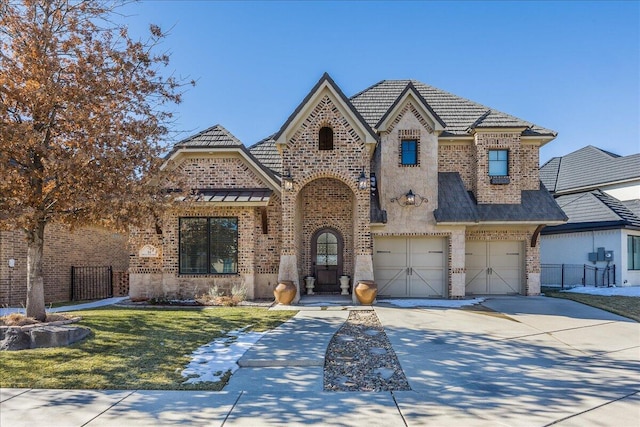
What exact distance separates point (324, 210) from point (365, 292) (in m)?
4.05

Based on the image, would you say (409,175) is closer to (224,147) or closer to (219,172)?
(224,147)

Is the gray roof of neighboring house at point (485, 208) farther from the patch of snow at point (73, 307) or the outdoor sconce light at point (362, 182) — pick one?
the patch of snow at point (73, 307)

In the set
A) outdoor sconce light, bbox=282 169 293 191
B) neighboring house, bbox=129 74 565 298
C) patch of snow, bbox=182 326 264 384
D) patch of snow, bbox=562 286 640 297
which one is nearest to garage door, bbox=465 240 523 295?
neighboring house, bbox=129 74 565 298

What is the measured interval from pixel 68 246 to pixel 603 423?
1760 cm

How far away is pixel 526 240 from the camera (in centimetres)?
1484

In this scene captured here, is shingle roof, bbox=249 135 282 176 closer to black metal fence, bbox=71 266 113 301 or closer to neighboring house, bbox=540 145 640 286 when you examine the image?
black metal fence, bbox=71 266 113 301

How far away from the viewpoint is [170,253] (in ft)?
45.5

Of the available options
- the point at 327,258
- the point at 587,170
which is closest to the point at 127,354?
the point at 327,258

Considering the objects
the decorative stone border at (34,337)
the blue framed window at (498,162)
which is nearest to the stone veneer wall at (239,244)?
the decorative stone border at (34,337)

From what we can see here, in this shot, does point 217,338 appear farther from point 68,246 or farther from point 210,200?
point 68,246

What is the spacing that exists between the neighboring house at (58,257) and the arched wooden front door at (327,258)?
22.8 ft

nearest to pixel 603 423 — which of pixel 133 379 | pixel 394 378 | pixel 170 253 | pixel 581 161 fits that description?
pixel 394 378

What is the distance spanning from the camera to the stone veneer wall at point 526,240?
14.6m

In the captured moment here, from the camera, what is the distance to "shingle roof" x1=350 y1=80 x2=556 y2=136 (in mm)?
14773
